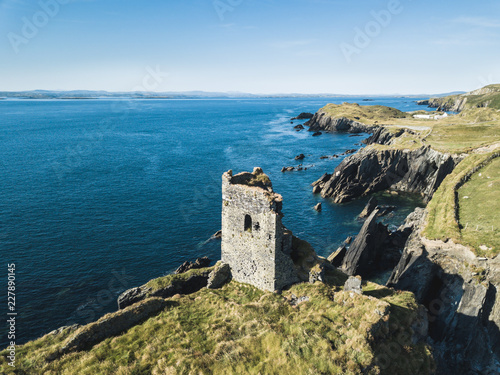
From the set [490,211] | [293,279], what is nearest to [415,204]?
[490,211]

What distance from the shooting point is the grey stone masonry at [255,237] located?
2222cm

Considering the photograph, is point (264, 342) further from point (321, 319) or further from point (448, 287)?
point (448, 287)

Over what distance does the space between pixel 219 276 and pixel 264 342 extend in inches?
359

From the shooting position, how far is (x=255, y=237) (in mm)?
23141

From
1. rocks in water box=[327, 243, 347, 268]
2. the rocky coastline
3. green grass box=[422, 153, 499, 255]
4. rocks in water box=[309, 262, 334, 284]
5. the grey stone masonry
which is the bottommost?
rocks in water box=[327, 243, 347, 268]

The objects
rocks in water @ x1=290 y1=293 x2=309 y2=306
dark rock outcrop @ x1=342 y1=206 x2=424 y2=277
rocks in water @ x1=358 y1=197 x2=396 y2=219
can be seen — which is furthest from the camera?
rocks in water @ x1=358 y1=197 x2=396 y2=219

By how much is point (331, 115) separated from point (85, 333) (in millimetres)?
186709

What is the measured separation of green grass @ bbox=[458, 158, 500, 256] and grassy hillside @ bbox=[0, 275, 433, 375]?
16304 millimetres

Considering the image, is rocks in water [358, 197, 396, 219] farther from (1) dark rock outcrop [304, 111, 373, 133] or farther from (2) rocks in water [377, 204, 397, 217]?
(1) dark rock outcrop [304, 111, 373, 133]

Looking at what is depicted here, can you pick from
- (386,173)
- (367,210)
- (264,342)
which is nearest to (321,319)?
(264,342)

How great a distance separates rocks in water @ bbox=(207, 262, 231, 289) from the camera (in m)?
25.4

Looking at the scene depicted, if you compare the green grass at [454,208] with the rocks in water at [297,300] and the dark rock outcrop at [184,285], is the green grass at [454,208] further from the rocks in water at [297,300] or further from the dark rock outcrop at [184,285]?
the dark rock outcrop at [184,285]

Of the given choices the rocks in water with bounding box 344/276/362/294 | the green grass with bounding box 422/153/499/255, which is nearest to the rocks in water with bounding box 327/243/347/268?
the green grass with bounding box 422/153/499/255

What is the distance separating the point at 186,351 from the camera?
17.2 meters
